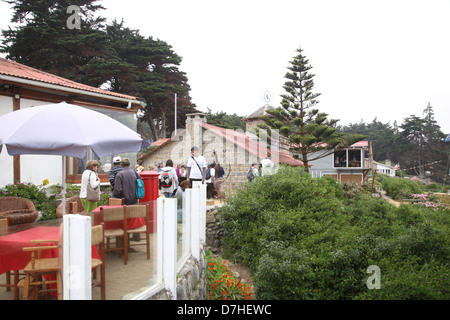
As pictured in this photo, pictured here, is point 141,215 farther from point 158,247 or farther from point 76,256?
point 76,256

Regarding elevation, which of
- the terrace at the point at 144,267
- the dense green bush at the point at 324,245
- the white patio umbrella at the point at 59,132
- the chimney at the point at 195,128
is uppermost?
the chimney at the point at 195,128


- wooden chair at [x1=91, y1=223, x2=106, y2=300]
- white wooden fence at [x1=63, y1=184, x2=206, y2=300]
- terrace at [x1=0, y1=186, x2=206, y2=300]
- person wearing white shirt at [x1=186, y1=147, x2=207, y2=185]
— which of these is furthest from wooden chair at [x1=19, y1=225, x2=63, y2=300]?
person wearing white shirt at [x1=186, y1=147, x2=207, y2=185]

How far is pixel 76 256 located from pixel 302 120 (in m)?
18.8

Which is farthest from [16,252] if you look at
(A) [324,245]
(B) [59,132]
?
(A) [324,245]

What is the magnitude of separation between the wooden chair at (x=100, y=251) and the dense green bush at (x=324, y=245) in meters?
4.50

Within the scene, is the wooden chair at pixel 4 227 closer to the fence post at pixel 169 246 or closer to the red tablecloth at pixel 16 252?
the red tablecloth at pixel 16 252

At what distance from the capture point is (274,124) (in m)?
19.5

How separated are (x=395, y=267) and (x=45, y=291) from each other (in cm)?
684

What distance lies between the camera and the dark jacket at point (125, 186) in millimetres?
5633

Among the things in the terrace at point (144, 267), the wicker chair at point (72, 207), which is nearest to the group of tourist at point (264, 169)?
the wicker chair at point (72, 207)

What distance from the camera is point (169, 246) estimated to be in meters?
3.83
